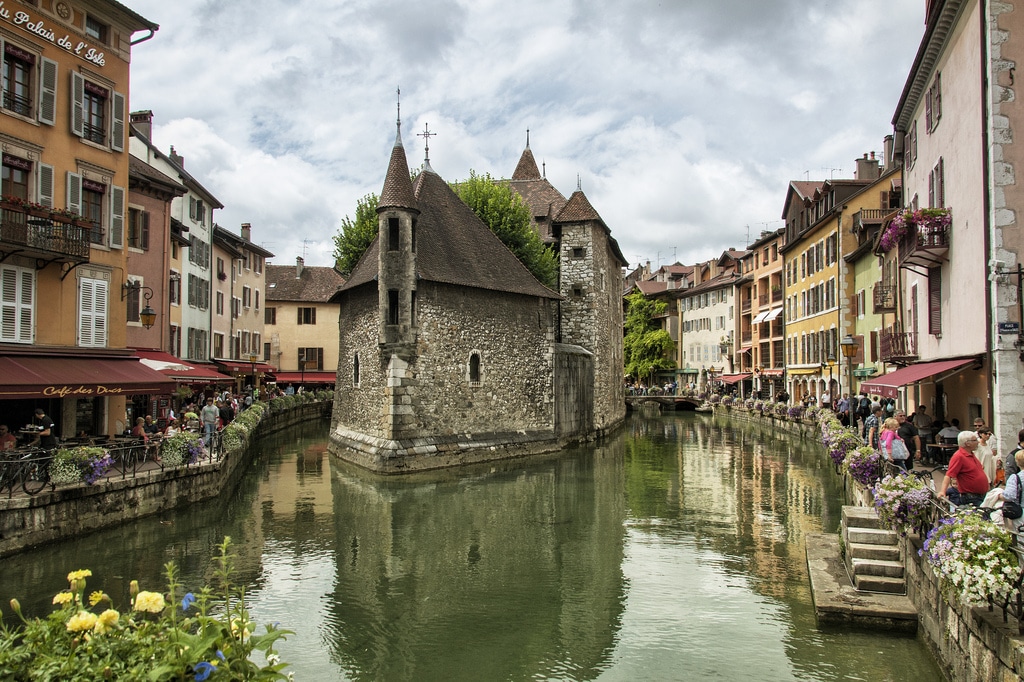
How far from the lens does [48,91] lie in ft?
53.9

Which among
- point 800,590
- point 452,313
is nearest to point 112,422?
point 452,313

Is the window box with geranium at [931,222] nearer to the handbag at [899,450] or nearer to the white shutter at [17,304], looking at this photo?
the handbag at [899,450]

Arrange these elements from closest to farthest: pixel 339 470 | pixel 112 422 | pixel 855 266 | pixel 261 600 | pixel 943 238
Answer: pixel 261 600
pixel 943 238
pixel 112 422
pixel 339 470
pixel 855 266

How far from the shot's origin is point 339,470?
23359mm

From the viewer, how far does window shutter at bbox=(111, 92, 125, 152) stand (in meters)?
18.2

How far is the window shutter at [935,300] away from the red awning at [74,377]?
17.6 m

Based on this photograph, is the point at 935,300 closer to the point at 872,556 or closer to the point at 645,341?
the point at 872,556

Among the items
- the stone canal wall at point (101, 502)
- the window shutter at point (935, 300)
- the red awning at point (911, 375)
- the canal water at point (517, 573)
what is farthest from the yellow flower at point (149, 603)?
the window shutter at point (935, 300)

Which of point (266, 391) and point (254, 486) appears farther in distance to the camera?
point (266, 391)

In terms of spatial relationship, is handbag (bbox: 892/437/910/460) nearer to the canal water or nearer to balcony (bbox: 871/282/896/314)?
the canal water

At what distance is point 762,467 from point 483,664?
1766cm

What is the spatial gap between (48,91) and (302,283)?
39.3m

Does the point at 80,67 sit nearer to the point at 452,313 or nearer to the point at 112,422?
the point at 112,422

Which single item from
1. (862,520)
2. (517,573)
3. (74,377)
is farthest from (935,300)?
(74,377)
